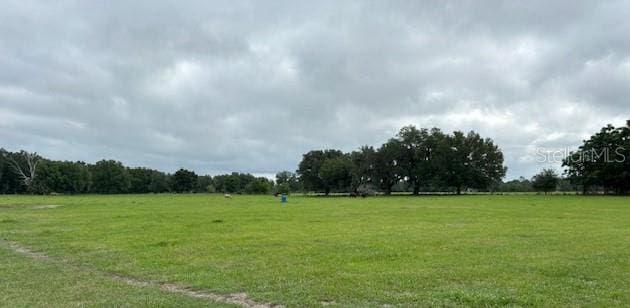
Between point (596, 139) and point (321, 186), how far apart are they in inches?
2511

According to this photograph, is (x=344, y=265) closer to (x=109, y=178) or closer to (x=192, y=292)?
(x=192, y=292)

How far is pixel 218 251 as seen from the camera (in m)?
15.4

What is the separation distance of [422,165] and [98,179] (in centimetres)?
9873

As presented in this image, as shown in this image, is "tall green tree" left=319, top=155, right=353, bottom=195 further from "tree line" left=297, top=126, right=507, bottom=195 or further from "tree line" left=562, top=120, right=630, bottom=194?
"tree line" left=562, top=120, right=630, bottom=194

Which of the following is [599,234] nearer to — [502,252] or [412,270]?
[502,252]

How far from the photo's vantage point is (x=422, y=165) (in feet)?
341

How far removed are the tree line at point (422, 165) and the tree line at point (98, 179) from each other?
32403mm

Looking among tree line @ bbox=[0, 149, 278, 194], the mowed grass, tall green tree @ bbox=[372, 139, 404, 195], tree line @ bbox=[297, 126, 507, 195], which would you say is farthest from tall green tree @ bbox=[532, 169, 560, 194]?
the mowed grass

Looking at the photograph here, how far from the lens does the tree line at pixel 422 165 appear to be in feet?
333

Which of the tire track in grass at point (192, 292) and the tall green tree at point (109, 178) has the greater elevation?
the tall green tree at point (109, 178)

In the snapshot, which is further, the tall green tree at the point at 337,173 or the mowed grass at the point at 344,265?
the tall green tree at the point at 337,173

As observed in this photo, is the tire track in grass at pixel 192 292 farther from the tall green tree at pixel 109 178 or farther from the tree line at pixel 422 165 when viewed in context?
the tall green tree at pixel 109 178

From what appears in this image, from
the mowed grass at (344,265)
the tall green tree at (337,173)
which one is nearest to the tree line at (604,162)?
the tall green tree at (337,173)

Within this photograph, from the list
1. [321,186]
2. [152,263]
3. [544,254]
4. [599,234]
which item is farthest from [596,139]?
[152,263]
